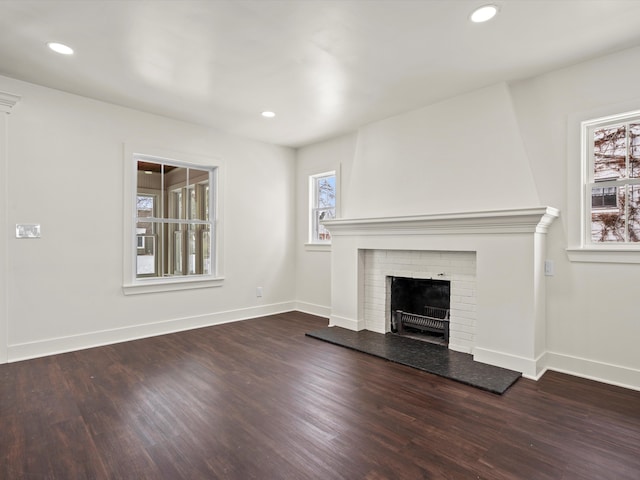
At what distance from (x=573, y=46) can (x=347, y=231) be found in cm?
279

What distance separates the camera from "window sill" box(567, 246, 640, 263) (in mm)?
2705

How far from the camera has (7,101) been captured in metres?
3.11

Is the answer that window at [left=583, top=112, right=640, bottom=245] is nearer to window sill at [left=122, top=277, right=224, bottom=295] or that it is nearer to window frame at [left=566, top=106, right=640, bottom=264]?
window frame at [left=566, top=106, right=640, bottom=264]

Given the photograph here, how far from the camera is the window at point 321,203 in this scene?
526 cm

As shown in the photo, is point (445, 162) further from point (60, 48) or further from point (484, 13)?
point (60, 48)

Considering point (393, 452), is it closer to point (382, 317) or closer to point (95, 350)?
point (382, 317)

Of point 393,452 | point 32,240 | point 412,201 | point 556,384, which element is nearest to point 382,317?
point 412,201

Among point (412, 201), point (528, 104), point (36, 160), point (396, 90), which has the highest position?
point (396, 90)

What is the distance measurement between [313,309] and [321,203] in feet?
5.54

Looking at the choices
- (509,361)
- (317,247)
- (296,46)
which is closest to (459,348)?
(509,361)

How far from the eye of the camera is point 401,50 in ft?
8.89

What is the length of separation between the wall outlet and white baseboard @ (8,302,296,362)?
369 cm

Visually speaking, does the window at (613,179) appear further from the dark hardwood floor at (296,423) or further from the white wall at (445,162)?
the dark hardwood floor at (296,423)

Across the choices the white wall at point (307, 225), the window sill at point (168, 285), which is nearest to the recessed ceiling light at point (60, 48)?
the window sill at point (168, 285)
